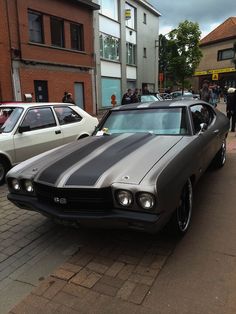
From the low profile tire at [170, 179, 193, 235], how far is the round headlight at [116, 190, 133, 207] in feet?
2.07

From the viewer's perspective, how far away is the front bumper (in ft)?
9.32

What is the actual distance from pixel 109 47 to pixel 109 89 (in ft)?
10.3

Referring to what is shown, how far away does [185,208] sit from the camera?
3.71 metres

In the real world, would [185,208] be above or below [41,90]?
below

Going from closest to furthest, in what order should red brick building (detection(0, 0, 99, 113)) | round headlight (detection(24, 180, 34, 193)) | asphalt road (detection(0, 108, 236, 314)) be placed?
1. asphalt road (detection(0, 108, 236, 314))
2. round headlight (detection(24, 180, 34, 193))
3. red brick building (detection(0, 0, 99, 113))

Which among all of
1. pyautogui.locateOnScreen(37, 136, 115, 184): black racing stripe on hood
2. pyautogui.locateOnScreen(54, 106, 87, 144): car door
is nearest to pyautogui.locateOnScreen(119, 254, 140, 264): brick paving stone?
pyautogui.locateOnScreen(37, 136, 115, 184): black racing stripe on hood


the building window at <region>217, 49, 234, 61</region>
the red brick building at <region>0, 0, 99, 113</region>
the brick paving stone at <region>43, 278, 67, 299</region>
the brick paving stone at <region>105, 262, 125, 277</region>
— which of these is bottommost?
the brick paving stone at <region>43, 278, 67, 299</region>

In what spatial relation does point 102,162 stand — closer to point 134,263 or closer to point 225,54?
point 134,263

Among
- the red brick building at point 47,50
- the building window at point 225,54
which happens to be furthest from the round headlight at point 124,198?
the building window at point 225,54

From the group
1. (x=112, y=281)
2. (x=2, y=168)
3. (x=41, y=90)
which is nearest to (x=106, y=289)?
(x=112, y=281)

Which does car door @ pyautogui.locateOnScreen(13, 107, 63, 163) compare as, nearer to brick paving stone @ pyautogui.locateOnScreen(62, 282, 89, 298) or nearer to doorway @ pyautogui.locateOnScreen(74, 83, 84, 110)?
brick paving stone @ pyautogui.locateOnScreen(62, 282, 89, 298)

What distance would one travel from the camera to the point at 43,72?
1706 cm

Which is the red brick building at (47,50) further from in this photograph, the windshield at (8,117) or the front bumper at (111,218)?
the front bumper at (111,218)

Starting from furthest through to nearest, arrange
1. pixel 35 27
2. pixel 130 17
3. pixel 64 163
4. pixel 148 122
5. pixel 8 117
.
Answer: pixel 130 17, pixel 35 27, pixel 8 117, pixel 148 122, pixel 64 163
